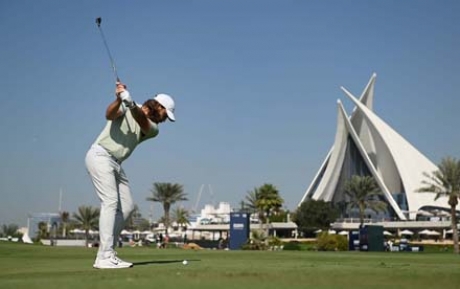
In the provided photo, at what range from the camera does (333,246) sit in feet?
158

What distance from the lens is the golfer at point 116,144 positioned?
289 inches

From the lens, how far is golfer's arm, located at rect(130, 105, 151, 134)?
7.28 m

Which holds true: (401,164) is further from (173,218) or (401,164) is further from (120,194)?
(120,194)

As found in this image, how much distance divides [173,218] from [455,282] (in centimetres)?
12449

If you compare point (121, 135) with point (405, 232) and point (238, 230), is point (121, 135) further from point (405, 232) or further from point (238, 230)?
point (405, 232)

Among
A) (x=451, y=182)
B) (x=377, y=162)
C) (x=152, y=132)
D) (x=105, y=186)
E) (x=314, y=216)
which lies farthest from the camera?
(x=377, y=162)

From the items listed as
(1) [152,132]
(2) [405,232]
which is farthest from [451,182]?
(1) [152,132]

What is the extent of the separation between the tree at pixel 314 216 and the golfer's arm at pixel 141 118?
330 feet

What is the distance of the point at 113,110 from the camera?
734cm

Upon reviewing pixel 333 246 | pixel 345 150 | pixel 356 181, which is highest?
pixel 345 150

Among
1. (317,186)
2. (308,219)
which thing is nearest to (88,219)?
(308,219)

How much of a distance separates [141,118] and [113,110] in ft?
1.08

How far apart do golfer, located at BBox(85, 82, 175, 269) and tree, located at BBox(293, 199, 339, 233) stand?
329 ft

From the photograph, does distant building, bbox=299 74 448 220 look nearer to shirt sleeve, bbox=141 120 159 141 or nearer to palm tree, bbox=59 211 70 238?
palm tree, bbox=59 211 70 238
